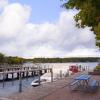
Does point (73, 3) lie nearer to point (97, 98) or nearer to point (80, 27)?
point (80, 27)

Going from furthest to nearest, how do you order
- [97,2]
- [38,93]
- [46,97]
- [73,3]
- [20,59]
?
[20,59] → [38,93] → [46,97] → [73,3] → [97,2]

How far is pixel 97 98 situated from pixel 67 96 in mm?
1655

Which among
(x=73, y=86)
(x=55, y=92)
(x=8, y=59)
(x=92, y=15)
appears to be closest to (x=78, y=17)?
(x=92, y=15)

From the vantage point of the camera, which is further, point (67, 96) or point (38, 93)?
point (38, 93)

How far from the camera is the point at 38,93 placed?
20781mm

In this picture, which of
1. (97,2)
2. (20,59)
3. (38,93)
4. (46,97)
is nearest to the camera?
(97,2)

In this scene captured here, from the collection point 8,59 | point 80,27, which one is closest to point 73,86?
point 80,27

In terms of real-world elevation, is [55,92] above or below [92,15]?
below

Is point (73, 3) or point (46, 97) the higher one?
point (73, 3)

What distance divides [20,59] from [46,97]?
406ft

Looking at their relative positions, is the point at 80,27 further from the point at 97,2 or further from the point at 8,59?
the point at 8,59

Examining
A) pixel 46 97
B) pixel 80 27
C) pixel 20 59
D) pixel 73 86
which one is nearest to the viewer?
pixel 80 27

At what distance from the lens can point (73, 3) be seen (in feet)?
45.4

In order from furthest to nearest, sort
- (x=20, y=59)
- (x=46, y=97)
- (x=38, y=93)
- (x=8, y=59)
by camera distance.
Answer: (x=20, y=59), (x=8, y=59), (x=38, y=93), (x=46, y=97)
